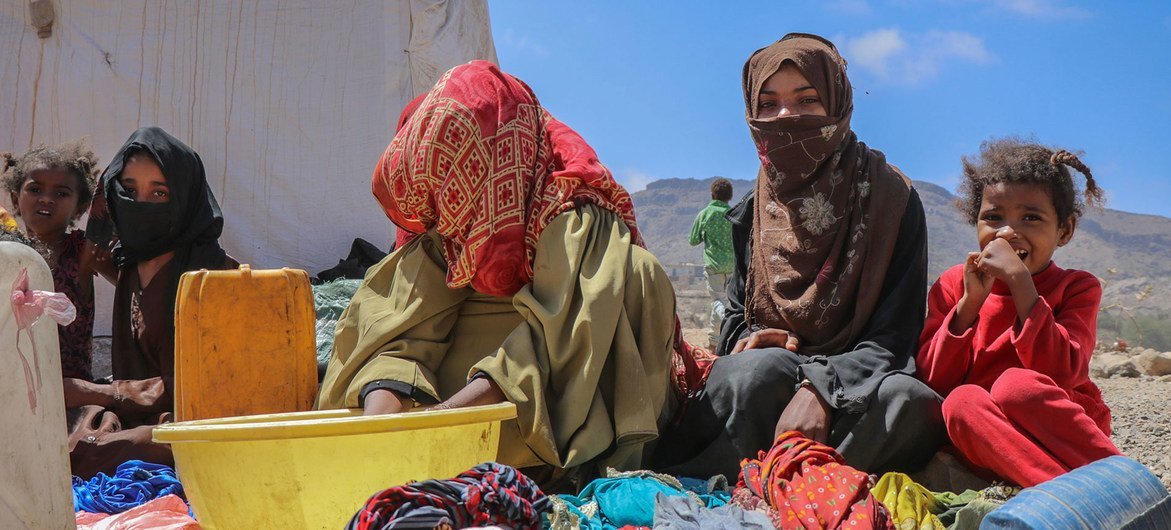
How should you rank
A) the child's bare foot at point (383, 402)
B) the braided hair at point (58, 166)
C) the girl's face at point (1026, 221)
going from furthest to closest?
1. the braided hair at point (58, 166)
2. the girl's face at point (1026, 221)
3. the child's bare foot at point (383, 402)

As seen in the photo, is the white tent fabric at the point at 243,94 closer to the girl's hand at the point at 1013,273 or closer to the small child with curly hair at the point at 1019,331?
the small child with curly hair at the point at 1019,331

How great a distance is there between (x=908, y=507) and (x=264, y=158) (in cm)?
429

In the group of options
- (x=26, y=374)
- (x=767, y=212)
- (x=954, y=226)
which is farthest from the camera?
(x=954, y=226)

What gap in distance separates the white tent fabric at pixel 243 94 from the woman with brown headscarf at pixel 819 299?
10.4ft

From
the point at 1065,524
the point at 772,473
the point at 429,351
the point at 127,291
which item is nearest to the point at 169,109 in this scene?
the point at 127,291

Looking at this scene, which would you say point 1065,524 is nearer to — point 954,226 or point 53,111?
point 53,111

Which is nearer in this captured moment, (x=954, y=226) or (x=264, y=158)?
(x=264, y=158)

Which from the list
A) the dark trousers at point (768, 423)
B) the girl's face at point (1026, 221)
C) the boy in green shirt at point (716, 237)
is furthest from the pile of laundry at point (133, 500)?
the boy in green shirt at point (716, 237)

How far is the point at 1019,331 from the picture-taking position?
2404 mm

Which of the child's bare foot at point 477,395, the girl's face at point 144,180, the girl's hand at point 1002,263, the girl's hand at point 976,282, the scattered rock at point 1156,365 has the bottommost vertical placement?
the scattered rock at point 1156,365

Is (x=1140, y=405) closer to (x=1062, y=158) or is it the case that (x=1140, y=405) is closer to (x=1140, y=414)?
(x=1140, y=414)

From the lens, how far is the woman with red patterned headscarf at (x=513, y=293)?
2.42 metres

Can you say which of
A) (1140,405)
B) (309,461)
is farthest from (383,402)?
(1140,405)

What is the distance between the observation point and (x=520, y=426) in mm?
2375
